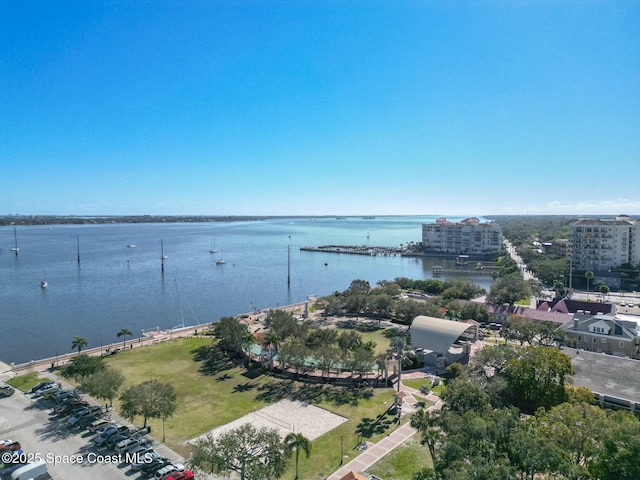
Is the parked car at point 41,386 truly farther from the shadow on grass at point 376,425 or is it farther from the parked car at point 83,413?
the shadow on grass at point 376,425

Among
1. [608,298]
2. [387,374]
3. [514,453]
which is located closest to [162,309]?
[387,374]

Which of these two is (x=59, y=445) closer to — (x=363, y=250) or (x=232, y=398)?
(x=232, y=398)

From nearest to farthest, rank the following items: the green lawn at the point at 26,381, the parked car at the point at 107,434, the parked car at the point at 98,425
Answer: the parked car at the point at 107,434 < the parked car at the point at 98,425 < the green lawn at the point at 26,381

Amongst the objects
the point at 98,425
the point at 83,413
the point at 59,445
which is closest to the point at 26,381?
the point at 83,413

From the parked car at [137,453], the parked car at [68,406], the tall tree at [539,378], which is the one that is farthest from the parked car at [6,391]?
the tall tree at [539,378]

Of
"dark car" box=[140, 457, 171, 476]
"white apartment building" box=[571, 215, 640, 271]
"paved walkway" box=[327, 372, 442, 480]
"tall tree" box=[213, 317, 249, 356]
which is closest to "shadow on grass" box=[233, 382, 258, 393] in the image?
"tall tree" box=[213, 317, 249, 356]
